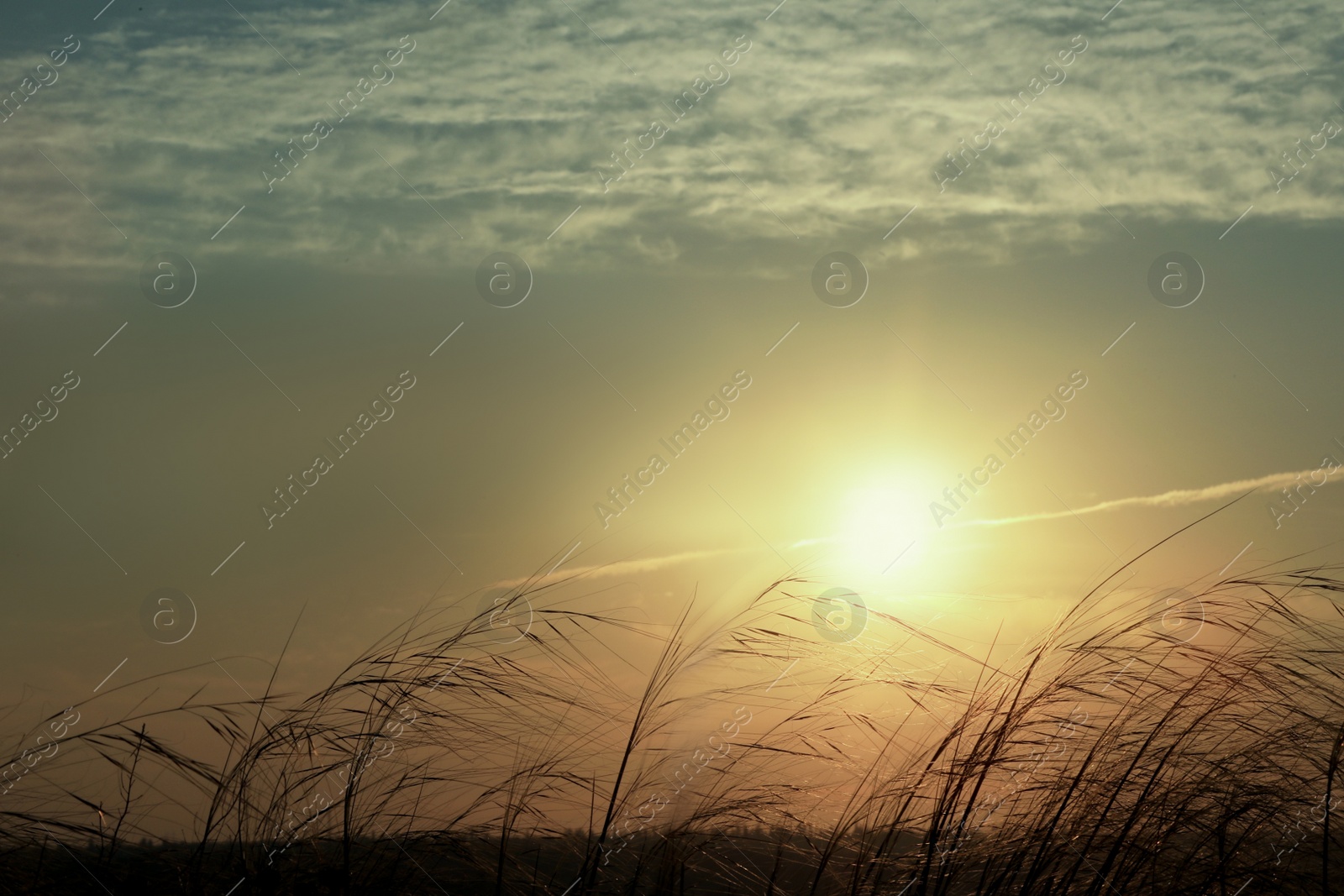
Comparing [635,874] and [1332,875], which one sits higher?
[1332,875]

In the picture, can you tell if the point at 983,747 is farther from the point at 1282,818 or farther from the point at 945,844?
the point at 1282,818

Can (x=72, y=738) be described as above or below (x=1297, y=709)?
below

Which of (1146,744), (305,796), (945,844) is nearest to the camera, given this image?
(945,844)

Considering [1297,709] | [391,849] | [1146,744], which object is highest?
[1297,709]

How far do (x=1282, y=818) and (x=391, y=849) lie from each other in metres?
2.62

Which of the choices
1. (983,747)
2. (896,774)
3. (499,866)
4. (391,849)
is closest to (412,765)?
(391,849)

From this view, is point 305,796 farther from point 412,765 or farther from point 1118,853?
point 1118,853

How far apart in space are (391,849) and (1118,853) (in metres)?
2.09

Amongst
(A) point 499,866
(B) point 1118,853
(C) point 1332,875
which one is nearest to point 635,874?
(A) point 499,866

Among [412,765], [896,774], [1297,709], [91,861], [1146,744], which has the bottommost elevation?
[91,861]

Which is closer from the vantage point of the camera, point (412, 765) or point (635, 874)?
point (635, 874)

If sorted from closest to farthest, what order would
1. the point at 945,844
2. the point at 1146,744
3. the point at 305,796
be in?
the point at 945,844 → the point at 1146,744 → the point at 305,796

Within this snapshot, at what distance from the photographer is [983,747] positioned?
2.97 m

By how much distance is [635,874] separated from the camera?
2.96m
